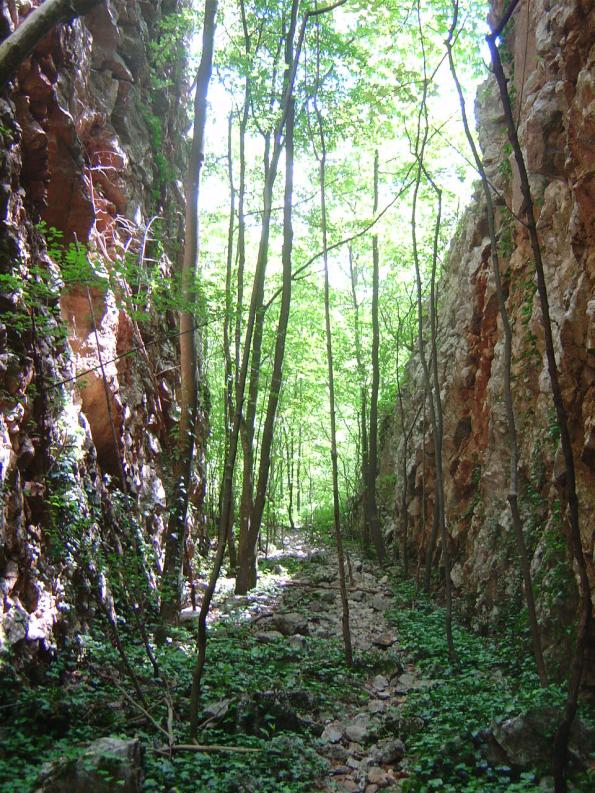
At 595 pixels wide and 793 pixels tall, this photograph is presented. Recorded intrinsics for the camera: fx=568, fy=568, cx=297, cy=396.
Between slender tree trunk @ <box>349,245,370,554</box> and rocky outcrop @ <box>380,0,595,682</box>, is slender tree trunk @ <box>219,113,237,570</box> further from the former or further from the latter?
slender tree trunk @ <box>349,245,370,554</box>

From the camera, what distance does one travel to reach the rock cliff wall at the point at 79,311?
5898mm

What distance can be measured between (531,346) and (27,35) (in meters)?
7.22

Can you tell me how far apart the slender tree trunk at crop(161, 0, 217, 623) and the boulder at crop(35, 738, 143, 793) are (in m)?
3.92

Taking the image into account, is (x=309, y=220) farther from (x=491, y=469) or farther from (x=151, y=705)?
(x=151, y=705)

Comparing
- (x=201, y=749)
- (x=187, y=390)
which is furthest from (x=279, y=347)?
(x=201, y=749)

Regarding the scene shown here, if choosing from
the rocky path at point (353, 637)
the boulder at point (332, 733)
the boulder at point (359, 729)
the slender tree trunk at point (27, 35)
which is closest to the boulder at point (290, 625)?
the rocky path at point (353, 637)

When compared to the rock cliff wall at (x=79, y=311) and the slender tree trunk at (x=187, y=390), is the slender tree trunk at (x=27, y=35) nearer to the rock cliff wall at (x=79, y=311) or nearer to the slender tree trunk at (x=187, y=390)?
the rock cliff wall at (x=79, y=311)

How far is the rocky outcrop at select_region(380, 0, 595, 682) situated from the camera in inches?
242

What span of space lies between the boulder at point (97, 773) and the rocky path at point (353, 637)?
1647 millimetres

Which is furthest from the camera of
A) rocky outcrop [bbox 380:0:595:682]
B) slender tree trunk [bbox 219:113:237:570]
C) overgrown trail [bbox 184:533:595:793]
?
slender tree trunk [bbox 219:113:237:570]

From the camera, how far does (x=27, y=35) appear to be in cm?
376

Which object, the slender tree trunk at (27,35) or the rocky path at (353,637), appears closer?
the slender tree trunk at (27,35)

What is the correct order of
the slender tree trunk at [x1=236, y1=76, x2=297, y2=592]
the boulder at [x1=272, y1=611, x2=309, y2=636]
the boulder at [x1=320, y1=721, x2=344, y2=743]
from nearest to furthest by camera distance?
1. the boulder at [x1=320, y1=721, x2=344, y2=743]
2. the boulder at [x1=272, y1=611, x2=309, y2=636]
3. the slender tree trunk at [x1=236, y1=76, x2=297, y2=592]

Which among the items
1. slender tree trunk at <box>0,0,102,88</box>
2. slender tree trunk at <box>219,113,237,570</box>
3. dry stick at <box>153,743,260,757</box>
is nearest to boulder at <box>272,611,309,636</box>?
slender tree trunk at <box>219,113,237,570</box>
